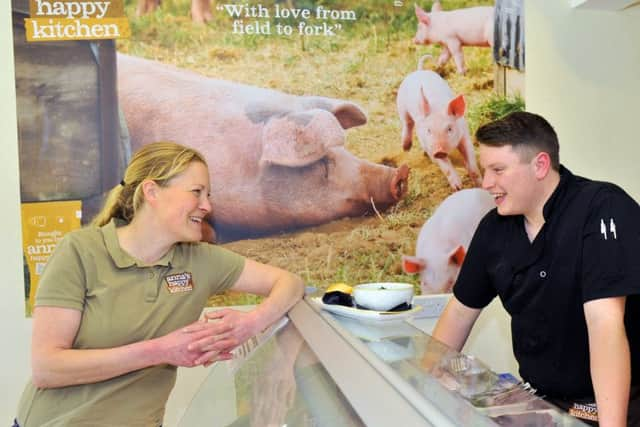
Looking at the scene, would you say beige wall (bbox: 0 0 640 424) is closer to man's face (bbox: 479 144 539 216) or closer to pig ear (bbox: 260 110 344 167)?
pig ear (bbox: 260 110 344 167)

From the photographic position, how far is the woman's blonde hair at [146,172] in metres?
1.43

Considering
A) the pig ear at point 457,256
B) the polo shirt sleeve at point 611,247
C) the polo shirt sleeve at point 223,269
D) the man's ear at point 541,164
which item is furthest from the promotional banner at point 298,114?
the polo shirt sleeve at point 611,247

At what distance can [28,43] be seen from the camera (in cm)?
230

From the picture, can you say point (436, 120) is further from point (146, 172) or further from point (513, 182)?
point (146, 172)

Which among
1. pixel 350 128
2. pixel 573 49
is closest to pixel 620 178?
pixel 573 49

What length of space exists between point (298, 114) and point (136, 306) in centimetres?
136

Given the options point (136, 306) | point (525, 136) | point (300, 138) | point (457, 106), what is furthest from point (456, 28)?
point (136, 306)

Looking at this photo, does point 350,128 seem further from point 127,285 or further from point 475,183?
point 127,285

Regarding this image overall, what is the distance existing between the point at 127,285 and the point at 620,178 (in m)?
2.34

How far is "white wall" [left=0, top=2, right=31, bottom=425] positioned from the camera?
7.51 ft

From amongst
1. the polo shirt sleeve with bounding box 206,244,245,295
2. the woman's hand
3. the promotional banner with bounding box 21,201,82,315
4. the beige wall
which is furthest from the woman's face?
the beige wall

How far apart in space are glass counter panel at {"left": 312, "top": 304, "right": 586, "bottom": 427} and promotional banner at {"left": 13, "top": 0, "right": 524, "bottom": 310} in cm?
130

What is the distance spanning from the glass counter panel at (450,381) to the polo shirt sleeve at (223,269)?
42 cm

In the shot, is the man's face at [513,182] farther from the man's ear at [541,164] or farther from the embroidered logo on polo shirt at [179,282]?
→ the embroidered logo on polo shirt at [179,282]
